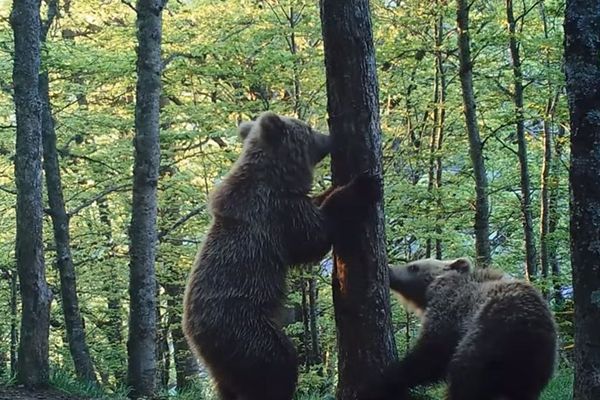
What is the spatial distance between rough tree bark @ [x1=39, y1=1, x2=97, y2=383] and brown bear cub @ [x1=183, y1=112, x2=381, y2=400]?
8638mm

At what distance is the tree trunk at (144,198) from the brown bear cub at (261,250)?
14.8 ft

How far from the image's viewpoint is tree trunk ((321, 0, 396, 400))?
5.46 metres

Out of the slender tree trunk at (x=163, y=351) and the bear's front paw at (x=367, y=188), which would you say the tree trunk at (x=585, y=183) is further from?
the slender tree trunk at (x=163, y=351)

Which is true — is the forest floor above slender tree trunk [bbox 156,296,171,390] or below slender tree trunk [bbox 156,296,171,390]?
above

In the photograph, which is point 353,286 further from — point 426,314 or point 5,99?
point 5,99

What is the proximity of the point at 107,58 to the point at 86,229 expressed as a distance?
758cm

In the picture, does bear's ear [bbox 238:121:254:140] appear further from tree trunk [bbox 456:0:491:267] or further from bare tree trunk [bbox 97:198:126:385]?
bare tree trunk [bbox 97:198:126:385]

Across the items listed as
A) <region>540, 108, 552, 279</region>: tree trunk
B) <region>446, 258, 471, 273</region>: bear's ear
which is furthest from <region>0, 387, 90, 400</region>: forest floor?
<region>540, 108, 552, 279</region>: tree trunk

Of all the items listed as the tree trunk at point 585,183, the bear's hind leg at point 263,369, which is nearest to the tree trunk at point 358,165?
the bear's hind leg at point 263,369

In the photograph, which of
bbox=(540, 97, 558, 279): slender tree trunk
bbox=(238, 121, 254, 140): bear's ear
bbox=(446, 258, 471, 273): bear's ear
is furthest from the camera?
bbox=(540, 97, 558, 279): slender tree trunk

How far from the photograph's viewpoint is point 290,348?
18.5ft

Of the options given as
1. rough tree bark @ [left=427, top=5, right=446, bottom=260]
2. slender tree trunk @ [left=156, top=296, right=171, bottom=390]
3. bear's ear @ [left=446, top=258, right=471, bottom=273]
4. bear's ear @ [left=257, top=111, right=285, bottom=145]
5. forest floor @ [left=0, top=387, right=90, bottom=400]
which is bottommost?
slender tree trunk @ [left=156, top=296, right=171, bottom=390]

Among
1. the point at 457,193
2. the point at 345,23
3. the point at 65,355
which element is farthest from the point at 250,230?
the point at 65,355

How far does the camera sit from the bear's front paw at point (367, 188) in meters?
5.53
